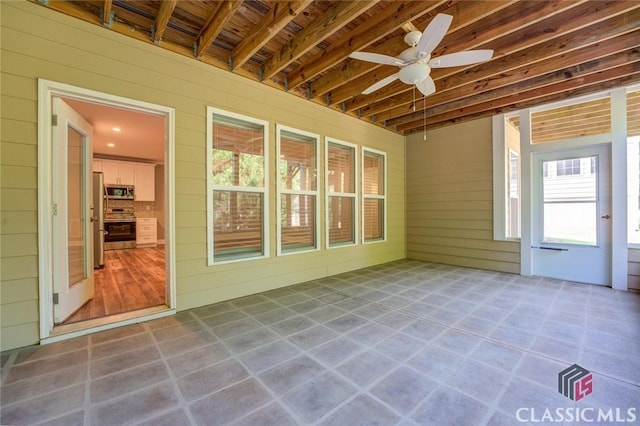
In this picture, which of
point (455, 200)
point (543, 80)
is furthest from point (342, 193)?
point (543, 80)

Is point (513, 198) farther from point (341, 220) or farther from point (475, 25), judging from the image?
point (475, 25)

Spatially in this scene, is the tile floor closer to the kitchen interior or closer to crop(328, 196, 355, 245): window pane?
the kitchen interior

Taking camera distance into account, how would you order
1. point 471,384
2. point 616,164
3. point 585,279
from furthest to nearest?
point 585,279 < point 616,164 < point 471,384

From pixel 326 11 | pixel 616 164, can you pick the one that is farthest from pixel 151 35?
pixel 616 164

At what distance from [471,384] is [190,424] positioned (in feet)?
5.71

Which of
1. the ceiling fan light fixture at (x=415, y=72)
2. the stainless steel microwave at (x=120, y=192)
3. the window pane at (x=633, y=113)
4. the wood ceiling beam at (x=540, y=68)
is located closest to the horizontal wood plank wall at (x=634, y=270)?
the window pane at (x=633, y=113)

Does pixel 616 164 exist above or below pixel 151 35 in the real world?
below

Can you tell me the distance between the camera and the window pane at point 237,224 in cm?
337

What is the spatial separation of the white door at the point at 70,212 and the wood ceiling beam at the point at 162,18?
111 cm

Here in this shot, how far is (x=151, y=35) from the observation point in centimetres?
280

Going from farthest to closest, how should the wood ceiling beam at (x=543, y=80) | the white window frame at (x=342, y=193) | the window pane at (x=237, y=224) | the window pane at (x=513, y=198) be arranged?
the window pane at (x=513, y=198)
the white window frame at (x=342, y=193)
the window pane at (x=237, y=224)
the wood ceiling beam at (x=543, y=80)

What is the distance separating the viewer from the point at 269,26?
2.68 m

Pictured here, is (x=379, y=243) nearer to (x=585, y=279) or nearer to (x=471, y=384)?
(x=585, y=279)

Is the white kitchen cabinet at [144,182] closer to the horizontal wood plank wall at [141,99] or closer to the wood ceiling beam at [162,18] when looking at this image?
the horizontal wood plank wall at [141,99]
